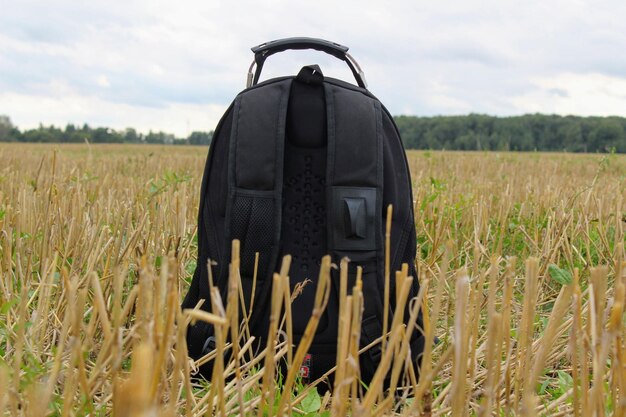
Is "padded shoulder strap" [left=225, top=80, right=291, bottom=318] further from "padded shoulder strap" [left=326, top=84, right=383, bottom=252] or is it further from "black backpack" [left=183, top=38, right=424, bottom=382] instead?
"padded shoulder strap" [left=326, top=84, right=383, bottom=252]

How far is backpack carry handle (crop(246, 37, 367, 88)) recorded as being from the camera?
6.71 ft

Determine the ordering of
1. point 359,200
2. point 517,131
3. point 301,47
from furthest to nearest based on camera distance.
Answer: point 517,131 → point 301,47 → point 359,200

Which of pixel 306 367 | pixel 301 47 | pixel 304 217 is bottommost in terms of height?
pixel 306 367

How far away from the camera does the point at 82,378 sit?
3.10 feet

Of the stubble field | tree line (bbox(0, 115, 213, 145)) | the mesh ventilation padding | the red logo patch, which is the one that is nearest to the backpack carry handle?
the mesh ventilation padding

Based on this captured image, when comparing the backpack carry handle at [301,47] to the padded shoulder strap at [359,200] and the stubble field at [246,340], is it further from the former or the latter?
the stubble field at [246,340]

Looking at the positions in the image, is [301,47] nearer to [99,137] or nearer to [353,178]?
[353,178]

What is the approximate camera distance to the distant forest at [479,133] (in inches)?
1678

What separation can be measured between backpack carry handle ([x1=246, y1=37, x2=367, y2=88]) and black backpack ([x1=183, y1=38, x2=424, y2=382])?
18 cm

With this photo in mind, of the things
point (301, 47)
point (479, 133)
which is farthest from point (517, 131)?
point (301, 47)

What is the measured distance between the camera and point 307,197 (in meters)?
1.87

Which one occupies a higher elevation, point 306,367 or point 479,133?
point 479,133

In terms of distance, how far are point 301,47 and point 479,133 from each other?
48.6m

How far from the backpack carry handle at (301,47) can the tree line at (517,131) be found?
40074mm
